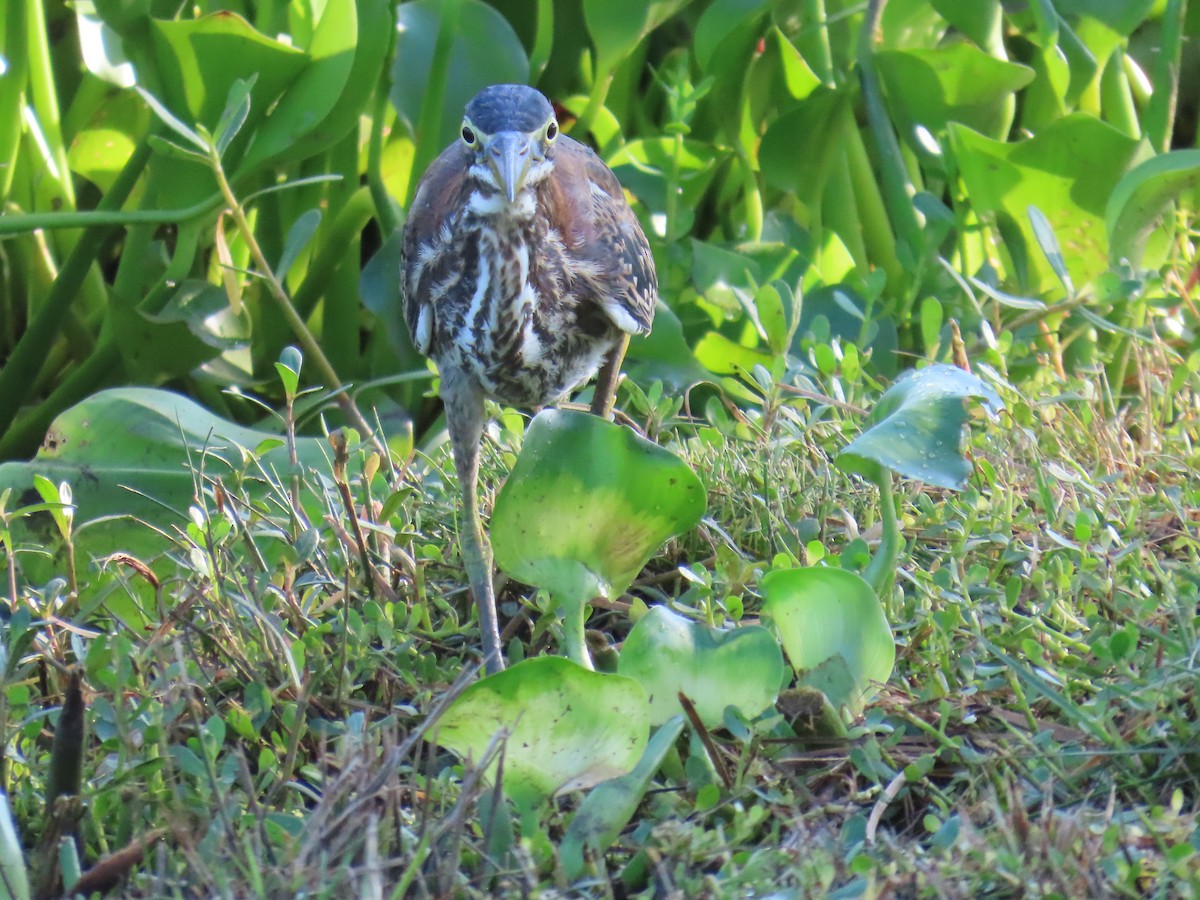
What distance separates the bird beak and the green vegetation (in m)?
0.47

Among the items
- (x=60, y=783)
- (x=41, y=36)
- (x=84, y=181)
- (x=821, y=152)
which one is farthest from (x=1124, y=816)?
(x=84, y=181)

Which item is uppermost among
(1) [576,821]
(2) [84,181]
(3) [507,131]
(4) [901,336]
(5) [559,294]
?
(3) [507,131]

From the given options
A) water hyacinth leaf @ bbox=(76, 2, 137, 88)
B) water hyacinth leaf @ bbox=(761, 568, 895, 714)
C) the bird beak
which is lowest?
water hyacinth leaf @ bbox=(761, 568, 895, 714)

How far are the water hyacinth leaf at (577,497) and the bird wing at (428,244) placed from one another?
60cm

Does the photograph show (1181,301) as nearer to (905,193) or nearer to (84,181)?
(905,193)

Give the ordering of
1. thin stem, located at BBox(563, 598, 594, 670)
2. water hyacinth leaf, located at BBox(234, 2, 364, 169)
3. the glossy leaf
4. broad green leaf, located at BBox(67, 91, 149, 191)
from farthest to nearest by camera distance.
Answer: broad green leaf, located at BBox(67, 91, 149, 191) < water hyacinth leaf, located at BBox(234, 2, 364, 169) < thin stem, located at BBox(563, 598, 594, 670) < the glossy leaf

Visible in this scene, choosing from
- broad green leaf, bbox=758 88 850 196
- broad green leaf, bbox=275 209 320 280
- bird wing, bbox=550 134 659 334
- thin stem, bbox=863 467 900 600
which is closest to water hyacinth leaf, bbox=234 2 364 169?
broad green leaf, bbox=275 209 320 280

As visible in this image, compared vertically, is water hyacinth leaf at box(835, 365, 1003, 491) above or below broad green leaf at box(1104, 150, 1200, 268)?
above

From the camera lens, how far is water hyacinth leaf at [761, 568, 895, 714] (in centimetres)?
195

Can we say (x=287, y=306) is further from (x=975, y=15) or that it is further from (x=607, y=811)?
(x=975, y=15)

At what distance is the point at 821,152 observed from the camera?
12.3 feet

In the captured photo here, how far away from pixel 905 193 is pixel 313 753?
253 centimetres

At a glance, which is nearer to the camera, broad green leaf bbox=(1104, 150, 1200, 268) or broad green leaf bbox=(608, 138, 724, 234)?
broad green leaf bbox=(1104, 150, 1200, 268)

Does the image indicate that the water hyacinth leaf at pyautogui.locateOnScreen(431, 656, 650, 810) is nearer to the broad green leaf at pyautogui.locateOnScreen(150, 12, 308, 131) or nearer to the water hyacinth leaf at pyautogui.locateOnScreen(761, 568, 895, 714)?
the water hyacinth leaf at pyautogui.locateOnScreen(761, 568, 895, 714)
